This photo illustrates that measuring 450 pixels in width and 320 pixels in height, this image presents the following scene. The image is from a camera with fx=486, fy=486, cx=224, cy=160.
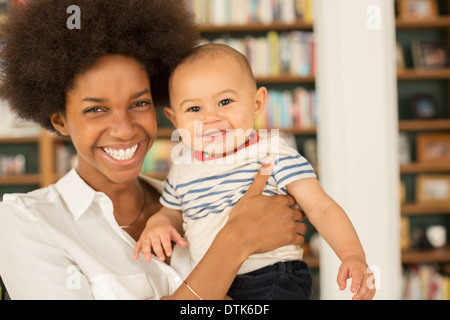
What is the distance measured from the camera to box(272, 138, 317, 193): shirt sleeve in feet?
3.55

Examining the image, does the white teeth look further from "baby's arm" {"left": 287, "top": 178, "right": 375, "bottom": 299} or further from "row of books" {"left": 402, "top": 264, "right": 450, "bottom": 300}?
"row of books" {"left": 402, "top": 264, "right": 450, "bottom": 300}

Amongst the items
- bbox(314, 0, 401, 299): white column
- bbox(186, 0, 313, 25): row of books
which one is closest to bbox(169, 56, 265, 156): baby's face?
bbox(314, 0, 401, 299): white column

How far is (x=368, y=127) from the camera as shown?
6.08 feet

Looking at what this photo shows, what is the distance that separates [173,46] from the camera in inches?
51.2

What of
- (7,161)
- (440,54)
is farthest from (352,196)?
(7,161)

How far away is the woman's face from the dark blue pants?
38 centimetres

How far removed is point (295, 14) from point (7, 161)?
242 cm

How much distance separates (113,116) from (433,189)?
10.6 ft

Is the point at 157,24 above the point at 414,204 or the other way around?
above

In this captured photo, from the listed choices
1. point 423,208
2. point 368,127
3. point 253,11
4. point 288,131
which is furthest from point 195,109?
point 423,208

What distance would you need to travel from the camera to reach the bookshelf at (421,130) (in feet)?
11.8

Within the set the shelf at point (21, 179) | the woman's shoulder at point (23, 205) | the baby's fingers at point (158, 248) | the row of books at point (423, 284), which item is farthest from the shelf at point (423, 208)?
the woman's shoulder at point (23, 205)
